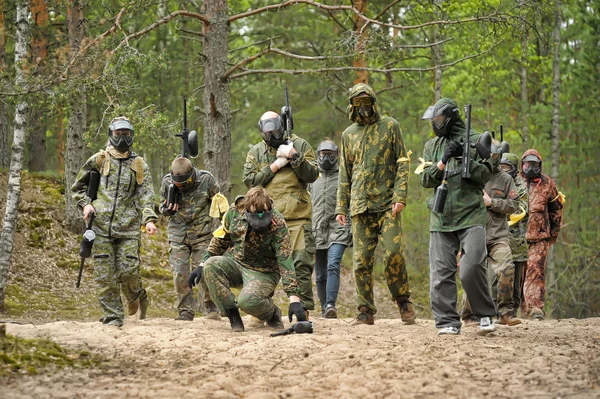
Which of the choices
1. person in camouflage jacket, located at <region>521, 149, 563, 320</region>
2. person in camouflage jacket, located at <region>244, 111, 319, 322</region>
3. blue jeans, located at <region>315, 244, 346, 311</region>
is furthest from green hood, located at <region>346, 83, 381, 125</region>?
person in camouflage jacket, located at <region>521, 149, 563, 320</region>

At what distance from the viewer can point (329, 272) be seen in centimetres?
1235

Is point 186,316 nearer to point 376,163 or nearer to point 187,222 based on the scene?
point 187,222

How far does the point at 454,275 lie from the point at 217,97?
21.2ft

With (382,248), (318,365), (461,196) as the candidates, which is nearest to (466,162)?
(461,196)

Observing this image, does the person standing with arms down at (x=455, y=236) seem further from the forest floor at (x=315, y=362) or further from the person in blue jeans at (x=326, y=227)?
the person in blue jeans at (x=326, y=227)

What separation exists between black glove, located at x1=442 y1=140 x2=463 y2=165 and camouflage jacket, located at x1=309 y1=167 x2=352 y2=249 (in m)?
3.80

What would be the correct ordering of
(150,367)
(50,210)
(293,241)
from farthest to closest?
(50,210) → (293,241) → (150,367)

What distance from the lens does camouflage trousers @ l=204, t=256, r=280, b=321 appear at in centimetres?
938

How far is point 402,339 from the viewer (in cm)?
859

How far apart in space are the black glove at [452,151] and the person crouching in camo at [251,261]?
1871 millimetres

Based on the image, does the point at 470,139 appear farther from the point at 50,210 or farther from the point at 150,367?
the point at 50,210

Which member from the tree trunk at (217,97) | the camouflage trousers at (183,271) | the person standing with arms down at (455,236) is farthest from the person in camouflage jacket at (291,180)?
the tree trunk at (217,97)

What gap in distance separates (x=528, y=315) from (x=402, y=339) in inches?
242

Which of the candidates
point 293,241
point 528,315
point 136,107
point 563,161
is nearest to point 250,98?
point 563,161
